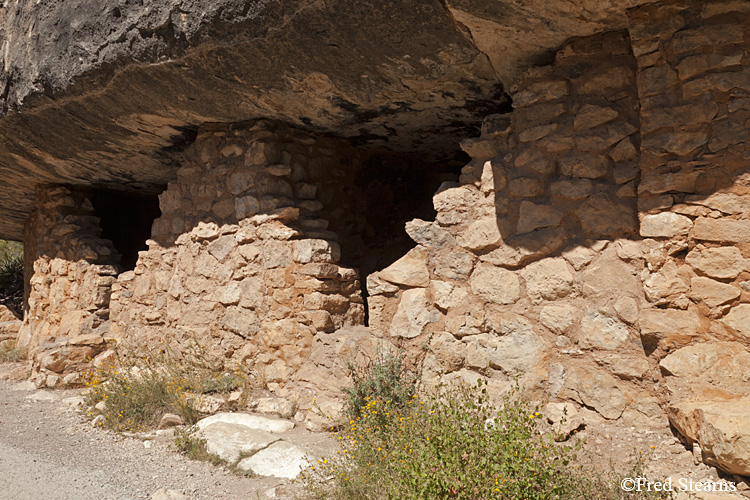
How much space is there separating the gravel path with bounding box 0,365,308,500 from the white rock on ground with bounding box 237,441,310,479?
3.0 inches

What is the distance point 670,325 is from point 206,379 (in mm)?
3007

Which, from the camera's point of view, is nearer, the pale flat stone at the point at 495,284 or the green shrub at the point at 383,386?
the pale flat stone at the point at 495,284

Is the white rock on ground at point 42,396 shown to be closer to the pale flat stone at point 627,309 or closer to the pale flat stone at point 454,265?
the pale flat stone at point 454,265

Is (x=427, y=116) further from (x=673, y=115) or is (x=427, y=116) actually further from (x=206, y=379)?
(x=206, y=379)

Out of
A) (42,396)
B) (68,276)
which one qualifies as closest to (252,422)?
(42,396)

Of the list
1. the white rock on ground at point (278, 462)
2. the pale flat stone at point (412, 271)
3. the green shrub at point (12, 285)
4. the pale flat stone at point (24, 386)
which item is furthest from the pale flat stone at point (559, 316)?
the green shrub at point (12, 285)

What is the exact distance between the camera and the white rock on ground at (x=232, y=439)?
3119 millimetres

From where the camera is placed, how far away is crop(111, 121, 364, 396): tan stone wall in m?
4.09

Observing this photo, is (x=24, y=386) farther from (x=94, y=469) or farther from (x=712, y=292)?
(x=712, y=292)

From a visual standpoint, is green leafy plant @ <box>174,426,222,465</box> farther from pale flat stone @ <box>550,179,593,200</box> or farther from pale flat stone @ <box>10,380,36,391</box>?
pale flat stone @ <box>10,380,36,391</box>

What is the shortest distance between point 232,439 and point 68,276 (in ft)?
14.0

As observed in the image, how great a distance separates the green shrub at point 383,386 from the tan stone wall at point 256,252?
65cm

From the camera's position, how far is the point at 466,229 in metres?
3.29

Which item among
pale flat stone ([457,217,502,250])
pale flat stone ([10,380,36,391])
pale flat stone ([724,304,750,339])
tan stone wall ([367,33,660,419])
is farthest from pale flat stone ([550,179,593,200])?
pale flat stone ([10,380,36,391])
